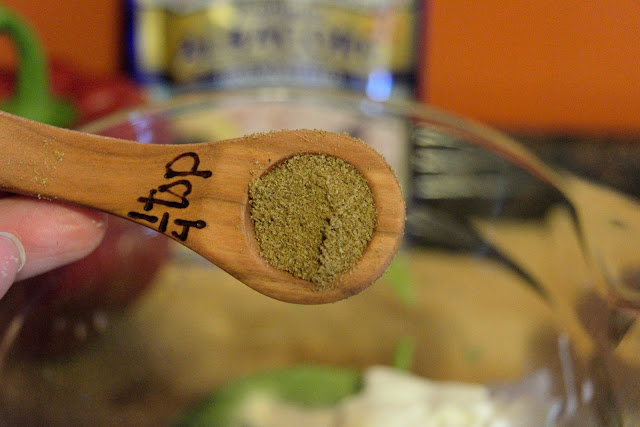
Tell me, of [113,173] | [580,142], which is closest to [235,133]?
[113,173]

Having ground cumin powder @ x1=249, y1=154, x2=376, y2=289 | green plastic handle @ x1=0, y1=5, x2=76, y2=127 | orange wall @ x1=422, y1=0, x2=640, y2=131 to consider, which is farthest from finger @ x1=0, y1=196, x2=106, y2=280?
orange wall @ x1=422, y1=0, x2=640, y2=131

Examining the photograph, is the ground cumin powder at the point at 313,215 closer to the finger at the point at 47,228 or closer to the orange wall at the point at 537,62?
the finger at the point at 47,228

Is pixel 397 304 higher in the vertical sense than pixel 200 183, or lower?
lower

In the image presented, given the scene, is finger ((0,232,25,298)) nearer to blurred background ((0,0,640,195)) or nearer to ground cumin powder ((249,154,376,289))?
ground cumin powder ((249,154,376,289))

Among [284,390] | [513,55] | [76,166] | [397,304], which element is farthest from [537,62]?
[76,166]

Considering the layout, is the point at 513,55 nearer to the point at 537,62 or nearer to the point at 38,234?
the point at 537,62

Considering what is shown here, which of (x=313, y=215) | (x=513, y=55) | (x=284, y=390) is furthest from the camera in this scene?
(x=513, y=55)
